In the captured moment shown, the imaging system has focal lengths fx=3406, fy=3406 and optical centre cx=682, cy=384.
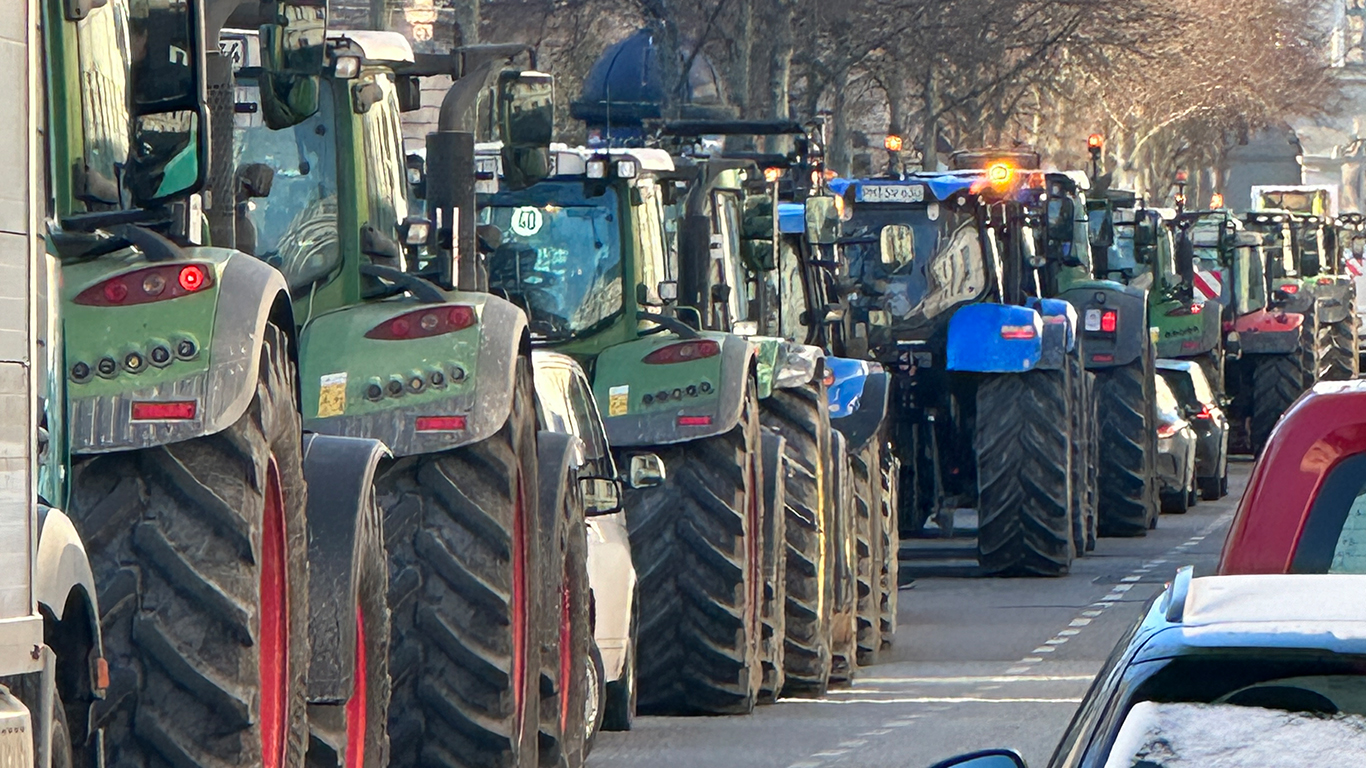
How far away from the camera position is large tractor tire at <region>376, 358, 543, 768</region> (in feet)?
30.2

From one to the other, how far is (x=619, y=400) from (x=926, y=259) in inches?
320

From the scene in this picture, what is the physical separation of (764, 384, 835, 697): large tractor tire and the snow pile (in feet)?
34.6

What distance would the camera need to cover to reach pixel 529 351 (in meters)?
9.76

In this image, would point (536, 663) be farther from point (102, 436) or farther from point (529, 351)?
point (102, 436)

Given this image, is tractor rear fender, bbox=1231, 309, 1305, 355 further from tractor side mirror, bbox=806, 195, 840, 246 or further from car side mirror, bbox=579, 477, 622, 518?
car side mirror, bbox=579, 477, 622, 518

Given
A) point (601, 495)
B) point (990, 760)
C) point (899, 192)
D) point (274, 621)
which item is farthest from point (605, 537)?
point (899, 192)

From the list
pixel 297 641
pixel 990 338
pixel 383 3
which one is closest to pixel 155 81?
pixel 297 641

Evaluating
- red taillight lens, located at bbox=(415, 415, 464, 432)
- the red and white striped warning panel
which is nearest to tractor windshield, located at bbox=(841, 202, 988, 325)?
red taillight lens, located at bbox=(415, 415, 464, 432)

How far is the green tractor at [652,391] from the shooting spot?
43.5ft

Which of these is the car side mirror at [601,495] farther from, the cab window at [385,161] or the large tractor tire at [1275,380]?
the large tractor tire at [1275,380]

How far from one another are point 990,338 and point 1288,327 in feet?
46.7

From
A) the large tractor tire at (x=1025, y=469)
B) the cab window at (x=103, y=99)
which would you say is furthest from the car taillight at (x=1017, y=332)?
the cab window at (x=103, y=99)

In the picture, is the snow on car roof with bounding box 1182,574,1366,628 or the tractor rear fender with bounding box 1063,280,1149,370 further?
the tractor rear fender with bounding box 1063,280,1149,370

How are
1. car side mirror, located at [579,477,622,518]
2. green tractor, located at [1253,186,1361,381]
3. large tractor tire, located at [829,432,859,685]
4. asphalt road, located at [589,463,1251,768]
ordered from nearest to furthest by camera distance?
car side mirror, located at [579,477,622,518]
asphalt road, located at [589,463,1251,768]
large tractor tire, located at [829,432,859,685]
green tractor, located at [1253,186,1361,381]
